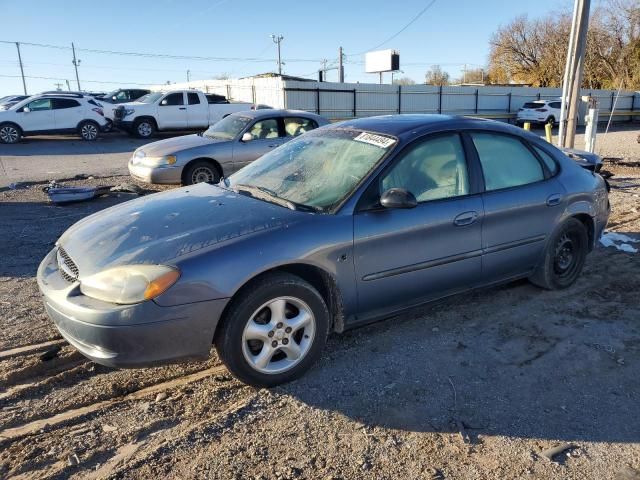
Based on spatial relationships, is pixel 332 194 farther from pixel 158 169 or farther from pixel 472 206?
pixel 158 169

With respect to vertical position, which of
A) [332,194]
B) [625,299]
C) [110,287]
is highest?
[332,194]

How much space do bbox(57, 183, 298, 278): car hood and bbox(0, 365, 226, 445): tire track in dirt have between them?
2.53ft

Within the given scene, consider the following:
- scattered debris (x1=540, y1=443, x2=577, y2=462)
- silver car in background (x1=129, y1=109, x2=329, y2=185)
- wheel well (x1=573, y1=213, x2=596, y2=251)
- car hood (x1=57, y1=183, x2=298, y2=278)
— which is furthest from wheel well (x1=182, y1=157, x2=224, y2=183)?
scattered debris (x1=540, y1=443, x2=577, y2=462)

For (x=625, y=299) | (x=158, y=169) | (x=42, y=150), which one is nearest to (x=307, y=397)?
(x=625, y=299)

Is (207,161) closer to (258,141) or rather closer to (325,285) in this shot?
(258,141)

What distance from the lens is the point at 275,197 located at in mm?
3691

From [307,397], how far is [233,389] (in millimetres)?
463

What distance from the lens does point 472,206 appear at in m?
3.92

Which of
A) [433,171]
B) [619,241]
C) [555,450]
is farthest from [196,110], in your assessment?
[555,450]

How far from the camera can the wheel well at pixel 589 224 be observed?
→ 15.7ft

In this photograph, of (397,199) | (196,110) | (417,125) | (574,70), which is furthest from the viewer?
(196,110)

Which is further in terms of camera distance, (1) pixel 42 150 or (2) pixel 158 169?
(1) pixel 42 150

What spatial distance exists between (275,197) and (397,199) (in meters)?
0.87

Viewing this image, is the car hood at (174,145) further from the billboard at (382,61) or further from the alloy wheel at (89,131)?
the billboard at (382,61)
